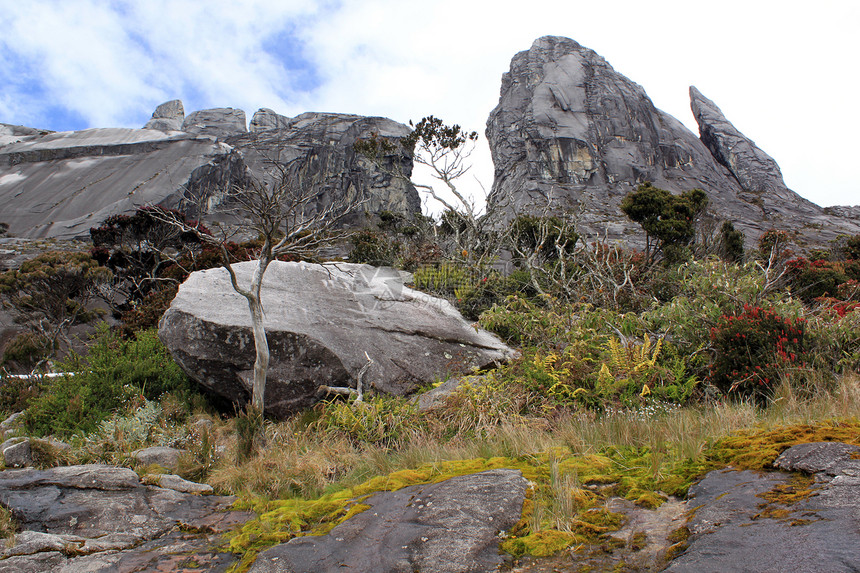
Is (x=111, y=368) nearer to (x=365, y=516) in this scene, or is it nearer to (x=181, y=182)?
(x=365, y=516)

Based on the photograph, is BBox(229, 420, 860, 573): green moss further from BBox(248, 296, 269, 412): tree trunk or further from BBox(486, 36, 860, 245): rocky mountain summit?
BBox(486, 36, 860, 245): rocky mountain summit

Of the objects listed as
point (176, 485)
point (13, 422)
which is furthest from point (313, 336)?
point (13, 422)

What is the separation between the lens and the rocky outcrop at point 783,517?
1.57 m

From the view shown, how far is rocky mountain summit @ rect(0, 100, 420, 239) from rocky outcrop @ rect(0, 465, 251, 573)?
22.9 metres

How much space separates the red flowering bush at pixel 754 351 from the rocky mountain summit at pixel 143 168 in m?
21.9

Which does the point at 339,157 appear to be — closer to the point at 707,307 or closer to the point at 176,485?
the point at 707,307

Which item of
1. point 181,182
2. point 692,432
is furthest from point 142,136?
point 692,432

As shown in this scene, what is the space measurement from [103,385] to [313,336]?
3.73 meters

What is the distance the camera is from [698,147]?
69625mm

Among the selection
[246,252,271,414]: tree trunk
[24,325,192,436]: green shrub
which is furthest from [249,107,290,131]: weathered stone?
[246,252,271,414]: tree trunk

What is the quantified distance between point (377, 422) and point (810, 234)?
178ft

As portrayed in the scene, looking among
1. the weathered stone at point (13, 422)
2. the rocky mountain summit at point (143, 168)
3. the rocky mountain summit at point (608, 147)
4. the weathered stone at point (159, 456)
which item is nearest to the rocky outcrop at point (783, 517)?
the weathered stone at point (159, 456)

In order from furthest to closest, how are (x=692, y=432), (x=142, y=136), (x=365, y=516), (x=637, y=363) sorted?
(x=142, y=136), (x=637, y=363), (x=692, y=432), (x=365, y=516)

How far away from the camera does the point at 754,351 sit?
5.79 metres
